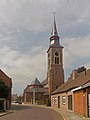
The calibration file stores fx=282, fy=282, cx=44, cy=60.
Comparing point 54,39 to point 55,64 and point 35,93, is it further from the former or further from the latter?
point 35,93

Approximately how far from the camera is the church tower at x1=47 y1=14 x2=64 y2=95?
83.5 m

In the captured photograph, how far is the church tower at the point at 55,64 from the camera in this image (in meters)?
83.5

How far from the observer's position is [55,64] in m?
85.4

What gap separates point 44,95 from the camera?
310ft

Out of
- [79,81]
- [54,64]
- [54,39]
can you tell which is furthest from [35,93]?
[79,81]

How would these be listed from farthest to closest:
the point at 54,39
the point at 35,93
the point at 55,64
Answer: the point at 35,93 < the point at 54,39 < the point at 55,64

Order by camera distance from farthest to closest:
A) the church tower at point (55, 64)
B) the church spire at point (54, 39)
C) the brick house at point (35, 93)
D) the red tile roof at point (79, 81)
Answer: the brick house at point (35, 93)
the church spire at point (54, 39)
the church tower at point (55, 64)
the red tile roof at point (79, 81)

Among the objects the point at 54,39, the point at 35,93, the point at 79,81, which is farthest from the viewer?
the point at 35,93

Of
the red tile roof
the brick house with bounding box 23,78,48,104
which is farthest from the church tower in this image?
the red tile roof

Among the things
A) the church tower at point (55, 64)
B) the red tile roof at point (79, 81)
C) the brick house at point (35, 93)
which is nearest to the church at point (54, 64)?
the church tower at point (55, 64)

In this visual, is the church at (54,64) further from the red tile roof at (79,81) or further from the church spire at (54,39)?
the red tile roof at (79,81)

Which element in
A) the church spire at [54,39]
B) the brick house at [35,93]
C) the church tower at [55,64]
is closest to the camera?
the church tower at [55,64]

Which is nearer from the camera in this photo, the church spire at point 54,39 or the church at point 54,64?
the church at point 54,64

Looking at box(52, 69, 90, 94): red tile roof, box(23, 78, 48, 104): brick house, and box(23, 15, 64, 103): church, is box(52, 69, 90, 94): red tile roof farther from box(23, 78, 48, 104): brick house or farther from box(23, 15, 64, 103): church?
box(23, 78, 48, 104): brick house
